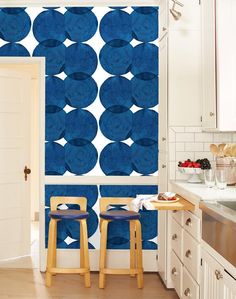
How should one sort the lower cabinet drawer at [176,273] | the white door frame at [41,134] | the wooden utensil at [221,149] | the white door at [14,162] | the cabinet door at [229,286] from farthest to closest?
the white door at [14,162]
the white door frame at [41,134]
the wooden utensil at [221,149]
the lower cabinet drawer at [176,273]
the cabinet door at [229,286]

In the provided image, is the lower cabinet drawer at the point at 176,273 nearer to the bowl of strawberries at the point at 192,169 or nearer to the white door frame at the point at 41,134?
the bowl of strawberries at the point at 192,169

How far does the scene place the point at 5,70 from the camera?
5.11 meters

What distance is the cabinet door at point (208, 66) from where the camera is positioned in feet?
12.0

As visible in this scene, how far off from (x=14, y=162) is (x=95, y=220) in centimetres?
109

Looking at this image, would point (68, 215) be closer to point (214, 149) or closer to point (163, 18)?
point (214, 149)

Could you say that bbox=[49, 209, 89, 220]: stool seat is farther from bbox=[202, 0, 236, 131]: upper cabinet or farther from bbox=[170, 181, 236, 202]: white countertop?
bbox=[202, 0, 236, 131]: upper cabinet

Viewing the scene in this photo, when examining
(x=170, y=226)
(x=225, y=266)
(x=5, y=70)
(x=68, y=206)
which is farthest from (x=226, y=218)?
(x=5, y=70)

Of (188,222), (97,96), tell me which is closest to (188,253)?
(188,222)

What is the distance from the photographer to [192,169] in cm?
389

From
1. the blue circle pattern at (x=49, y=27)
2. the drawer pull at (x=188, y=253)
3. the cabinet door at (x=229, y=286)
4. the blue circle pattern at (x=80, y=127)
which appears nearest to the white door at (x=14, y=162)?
the blue circle pattern at (x=49, y=27)

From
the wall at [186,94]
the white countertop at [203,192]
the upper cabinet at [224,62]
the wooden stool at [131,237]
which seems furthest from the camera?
the wooden stool at [131,237]

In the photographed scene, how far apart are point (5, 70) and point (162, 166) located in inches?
75.7

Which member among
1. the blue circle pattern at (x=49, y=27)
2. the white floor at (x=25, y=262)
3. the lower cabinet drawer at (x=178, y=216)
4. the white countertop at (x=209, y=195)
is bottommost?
the white floor at (x=25, y=262)

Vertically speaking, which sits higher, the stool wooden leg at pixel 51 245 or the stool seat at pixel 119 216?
the stool seat at pixel 119 216
